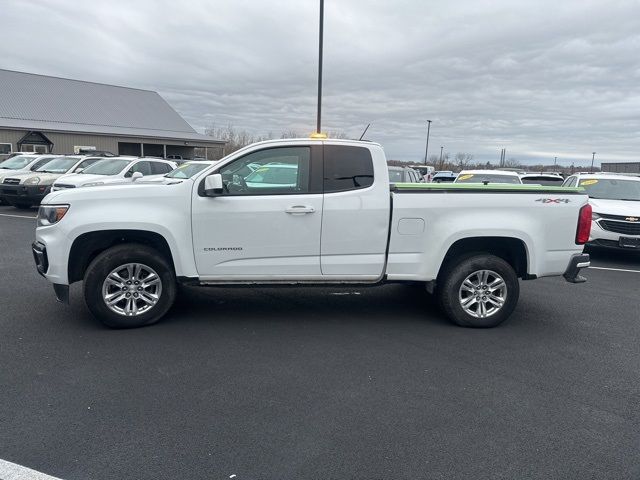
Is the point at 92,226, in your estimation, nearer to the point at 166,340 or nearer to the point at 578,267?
the point at 166,340

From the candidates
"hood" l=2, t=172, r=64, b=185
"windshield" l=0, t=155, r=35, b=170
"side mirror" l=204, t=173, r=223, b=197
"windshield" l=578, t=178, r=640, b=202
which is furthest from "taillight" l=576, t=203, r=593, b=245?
"windshield" l=0, t=155, r=35, b=170

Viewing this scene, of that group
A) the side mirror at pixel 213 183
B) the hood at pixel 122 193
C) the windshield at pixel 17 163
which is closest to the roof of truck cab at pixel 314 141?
the side mirror at pixel 213 183

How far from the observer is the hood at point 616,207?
943 cm

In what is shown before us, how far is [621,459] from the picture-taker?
10.3ft

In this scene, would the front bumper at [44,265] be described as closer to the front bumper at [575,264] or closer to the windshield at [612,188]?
the front bumper at [575,264]

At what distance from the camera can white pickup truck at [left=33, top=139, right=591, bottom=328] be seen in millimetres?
5098

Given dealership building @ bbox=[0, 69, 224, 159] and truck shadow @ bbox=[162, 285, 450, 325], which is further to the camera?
dealership building @ bbox=[0, 69, 224, 159]

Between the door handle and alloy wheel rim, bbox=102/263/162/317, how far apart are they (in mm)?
1546

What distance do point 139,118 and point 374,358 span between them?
40854 millimetres

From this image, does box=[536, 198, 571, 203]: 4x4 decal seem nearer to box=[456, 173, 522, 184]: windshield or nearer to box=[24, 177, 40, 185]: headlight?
box=[456, 173, 522, 184]: windshield

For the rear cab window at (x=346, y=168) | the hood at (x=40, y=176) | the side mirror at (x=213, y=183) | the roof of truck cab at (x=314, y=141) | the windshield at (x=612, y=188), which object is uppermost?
the roof of truck cab at (x=314, y=141)

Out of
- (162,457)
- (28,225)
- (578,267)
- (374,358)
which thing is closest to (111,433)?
(162,457)

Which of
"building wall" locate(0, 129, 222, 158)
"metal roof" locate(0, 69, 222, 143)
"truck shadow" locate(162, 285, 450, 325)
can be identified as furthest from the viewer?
"metal roof" locate(0, 69, 222, 143)

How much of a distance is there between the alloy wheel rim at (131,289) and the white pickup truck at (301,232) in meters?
0.01
